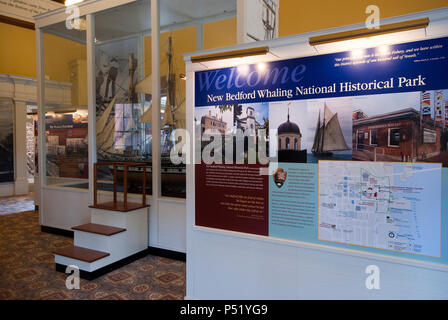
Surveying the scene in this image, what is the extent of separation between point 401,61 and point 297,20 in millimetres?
3481

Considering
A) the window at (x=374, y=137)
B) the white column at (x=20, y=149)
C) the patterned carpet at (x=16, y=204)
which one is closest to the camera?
the window at (x=374, y=137)

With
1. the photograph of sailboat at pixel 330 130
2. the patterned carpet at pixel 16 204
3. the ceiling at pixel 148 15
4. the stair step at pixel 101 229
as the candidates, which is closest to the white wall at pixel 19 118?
the patterned carpet at pixel 16 204

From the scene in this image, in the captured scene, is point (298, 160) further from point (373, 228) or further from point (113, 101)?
point (113, 101)

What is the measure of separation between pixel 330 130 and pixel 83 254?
3.10m

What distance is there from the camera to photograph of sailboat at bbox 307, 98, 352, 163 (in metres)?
2.00

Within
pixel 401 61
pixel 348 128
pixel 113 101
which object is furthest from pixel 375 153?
pixel 113 101

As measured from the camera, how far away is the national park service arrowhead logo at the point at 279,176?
2217mm


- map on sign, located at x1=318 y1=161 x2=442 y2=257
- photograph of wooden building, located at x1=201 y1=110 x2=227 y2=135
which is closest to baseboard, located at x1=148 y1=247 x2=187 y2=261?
photograph of wooden building, located at x1=201 y1=110 x2=227 y2=135

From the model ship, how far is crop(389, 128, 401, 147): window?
0.25 m

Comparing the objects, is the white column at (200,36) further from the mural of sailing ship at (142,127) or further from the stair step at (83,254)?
the stair step at (83,254)

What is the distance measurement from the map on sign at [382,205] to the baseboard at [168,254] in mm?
2408

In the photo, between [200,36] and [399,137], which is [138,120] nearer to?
[200,36]

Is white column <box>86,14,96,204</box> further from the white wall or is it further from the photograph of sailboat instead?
the white wall

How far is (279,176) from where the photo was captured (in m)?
2.23
